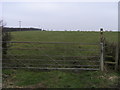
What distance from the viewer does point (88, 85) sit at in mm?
6707

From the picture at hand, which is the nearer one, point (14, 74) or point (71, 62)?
point (14, 74)

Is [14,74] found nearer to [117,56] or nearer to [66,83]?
[66,83]

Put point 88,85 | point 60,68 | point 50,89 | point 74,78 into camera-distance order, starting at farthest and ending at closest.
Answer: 1. point 60,68
2. point 74,78
3. point 88,85
4. point 50,89

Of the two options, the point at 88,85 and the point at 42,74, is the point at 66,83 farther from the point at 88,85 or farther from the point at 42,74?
the point at 42,74

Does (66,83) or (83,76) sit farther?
(83,76)

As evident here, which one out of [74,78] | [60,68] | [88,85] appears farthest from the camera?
[60,68]

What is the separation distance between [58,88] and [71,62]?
133 inches

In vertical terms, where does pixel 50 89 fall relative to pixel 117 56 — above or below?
below

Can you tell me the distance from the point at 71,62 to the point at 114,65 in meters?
2.07

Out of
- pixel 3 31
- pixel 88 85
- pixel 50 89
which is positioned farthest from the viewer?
pixel 3 31

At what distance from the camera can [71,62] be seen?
9.65m

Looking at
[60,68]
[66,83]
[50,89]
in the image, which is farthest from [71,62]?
[50,89]

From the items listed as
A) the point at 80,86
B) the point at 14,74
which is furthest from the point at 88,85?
the point at 14,74

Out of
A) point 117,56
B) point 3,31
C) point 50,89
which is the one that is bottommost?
point 50,89
